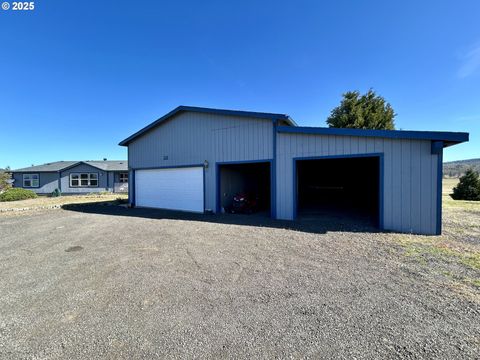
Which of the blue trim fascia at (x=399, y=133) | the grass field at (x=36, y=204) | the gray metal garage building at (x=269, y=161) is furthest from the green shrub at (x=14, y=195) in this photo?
the blue trim fascia at (x=399, y=133)

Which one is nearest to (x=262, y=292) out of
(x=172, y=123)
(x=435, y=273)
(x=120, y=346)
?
(x=120, y=346)

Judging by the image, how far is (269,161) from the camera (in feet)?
30.1

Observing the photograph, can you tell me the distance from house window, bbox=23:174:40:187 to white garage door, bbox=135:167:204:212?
710 inches

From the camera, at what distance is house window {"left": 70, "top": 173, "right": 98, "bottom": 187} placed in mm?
23172

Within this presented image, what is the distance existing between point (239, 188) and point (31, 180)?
2477 cm

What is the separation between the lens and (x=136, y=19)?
10.1 metres

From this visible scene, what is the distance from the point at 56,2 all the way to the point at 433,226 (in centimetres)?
1499

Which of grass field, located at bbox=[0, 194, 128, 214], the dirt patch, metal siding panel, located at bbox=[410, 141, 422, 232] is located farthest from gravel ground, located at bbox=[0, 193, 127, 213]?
metal siding panel, located at bbox=[410, 141, 422, 232]

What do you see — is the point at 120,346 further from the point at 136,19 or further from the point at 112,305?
the point at 136,19

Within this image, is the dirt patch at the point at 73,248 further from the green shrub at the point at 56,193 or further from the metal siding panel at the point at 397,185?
the green shrub at the point at 56,193

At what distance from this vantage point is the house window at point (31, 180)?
23.6 metres

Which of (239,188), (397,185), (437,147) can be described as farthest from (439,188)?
(239,188)

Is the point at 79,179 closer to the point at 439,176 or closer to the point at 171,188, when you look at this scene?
the point at 171,188

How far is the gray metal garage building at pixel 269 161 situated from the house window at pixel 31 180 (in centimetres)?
1744
